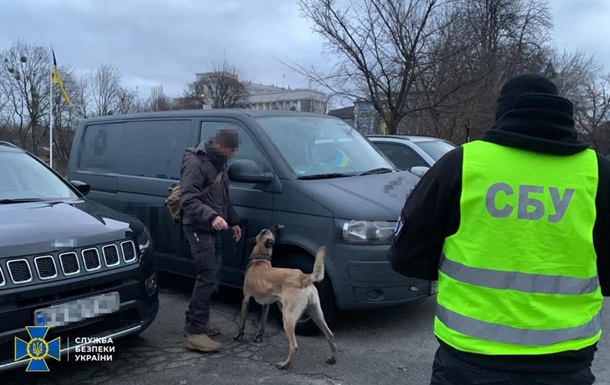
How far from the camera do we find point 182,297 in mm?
5883

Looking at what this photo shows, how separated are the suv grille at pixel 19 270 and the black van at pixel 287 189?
Result: 6.32ft

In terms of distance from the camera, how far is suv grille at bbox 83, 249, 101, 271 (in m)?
3.60

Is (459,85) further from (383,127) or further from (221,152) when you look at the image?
(221,152)

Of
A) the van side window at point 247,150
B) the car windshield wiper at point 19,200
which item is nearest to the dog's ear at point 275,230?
the van side window at point 247,150

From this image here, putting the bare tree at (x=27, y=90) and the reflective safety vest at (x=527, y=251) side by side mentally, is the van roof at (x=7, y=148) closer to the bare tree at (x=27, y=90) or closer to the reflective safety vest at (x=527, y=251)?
the reflective safety vest at (x=527, y=251)

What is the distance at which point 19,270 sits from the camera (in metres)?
3.23

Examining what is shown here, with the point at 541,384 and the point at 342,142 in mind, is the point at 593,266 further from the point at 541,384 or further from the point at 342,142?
the point at 342,142

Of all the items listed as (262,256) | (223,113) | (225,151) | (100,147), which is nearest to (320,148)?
(223,113)

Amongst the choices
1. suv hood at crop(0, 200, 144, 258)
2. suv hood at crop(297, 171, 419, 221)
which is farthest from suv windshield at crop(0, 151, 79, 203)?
suv hood at crop(297, 171, 419, 221)

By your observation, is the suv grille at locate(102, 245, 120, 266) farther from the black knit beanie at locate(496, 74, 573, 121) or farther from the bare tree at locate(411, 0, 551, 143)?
the bare tree at locate(411, 0, 551, 143)

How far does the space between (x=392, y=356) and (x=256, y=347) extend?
45.4 inches

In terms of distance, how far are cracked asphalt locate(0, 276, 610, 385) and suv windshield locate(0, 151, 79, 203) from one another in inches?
56.3

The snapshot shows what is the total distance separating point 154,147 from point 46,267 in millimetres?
2717

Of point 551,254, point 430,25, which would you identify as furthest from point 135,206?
point 430,25
